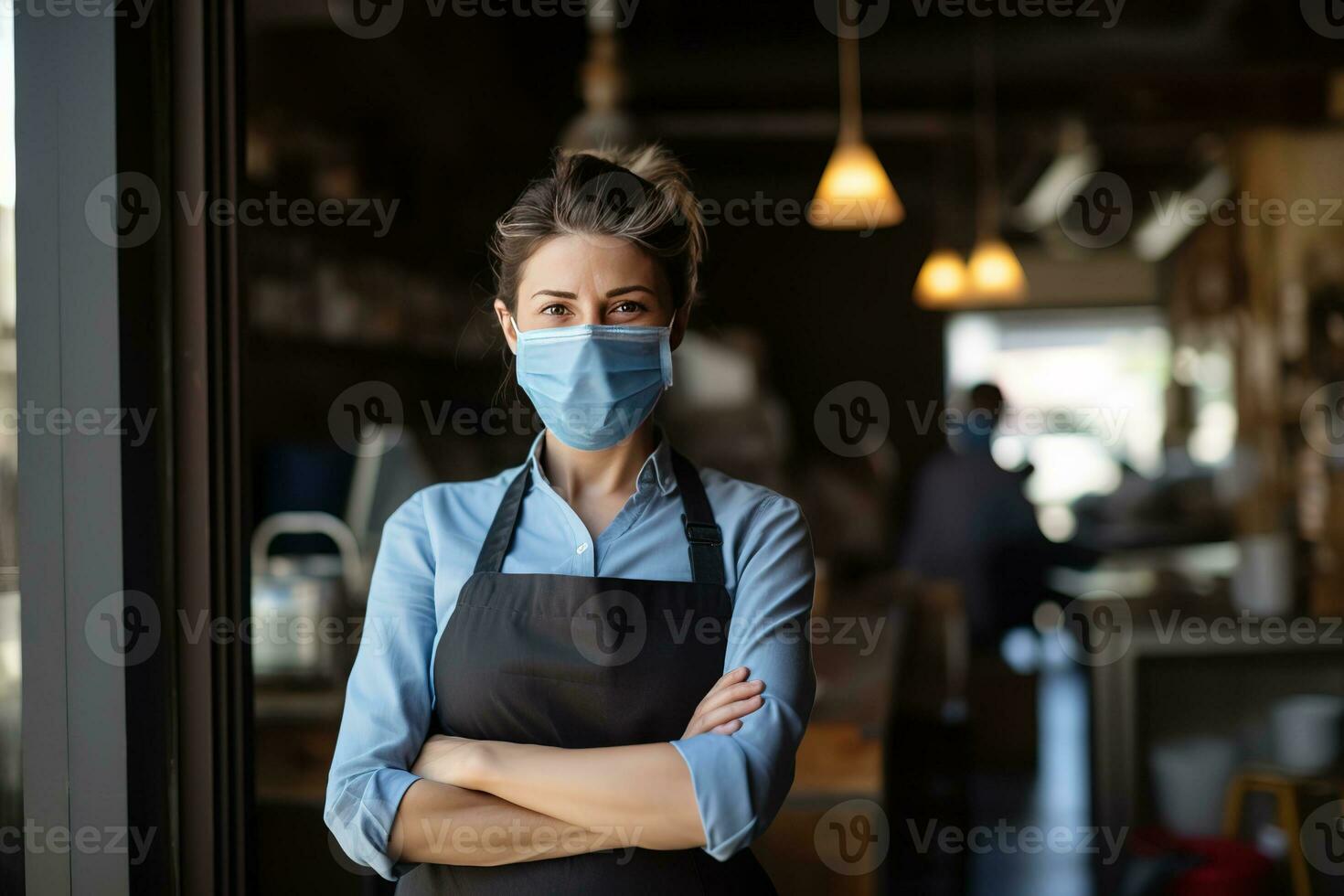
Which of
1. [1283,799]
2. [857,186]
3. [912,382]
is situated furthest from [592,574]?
[912,382]

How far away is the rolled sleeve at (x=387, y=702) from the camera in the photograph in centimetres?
142

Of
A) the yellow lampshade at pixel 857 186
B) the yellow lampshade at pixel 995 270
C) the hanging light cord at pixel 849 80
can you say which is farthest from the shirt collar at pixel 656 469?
the yellow lampshade at pixel 995 270

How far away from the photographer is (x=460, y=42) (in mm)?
5508

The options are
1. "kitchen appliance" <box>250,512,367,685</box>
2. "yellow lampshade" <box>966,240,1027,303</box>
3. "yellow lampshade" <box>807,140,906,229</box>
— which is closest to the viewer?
"kitchen appliance" <box>250,512,367,685</box>

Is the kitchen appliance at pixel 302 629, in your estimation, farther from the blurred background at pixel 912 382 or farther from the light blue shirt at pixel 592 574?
the light blue shirt at pixel 592 574

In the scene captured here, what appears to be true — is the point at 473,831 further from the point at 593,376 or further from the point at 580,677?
the point at 593,376

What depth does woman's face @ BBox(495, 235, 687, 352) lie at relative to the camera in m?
1.53

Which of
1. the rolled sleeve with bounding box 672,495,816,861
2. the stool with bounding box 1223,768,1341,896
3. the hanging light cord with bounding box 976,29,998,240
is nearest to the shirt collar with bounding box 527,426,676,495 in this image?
the rolled sleeve with bounding box 672,495,816,861

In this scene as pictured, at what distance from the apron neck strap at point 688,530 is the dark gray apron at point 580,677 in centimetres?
2

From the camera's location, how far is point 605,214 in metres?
1.53

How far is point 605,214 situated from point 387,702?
2.25 feet

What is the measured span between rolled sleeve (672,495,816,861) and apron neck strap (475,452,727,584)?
39mm

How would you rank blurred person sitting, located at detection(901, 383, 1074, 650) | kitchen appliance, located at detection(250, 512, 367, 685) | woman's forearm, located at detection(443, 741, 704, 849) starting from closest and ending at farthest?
1. woman's forearm, located at detection(443, 741, 704, 849)
2. kitchen appliance, located at detection(250, 512, 367, 685)
3. blurred person sitting, located at detection(901, 383, 1074, 650)

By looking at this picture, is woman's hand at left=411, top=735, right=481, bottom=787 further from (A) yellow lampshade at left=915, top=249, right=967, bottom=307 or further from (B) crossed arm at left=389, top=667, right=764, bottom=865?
(A) yellow lampshade at left=915, top=249, right=967, bottom=307
